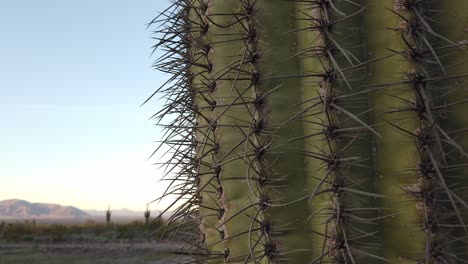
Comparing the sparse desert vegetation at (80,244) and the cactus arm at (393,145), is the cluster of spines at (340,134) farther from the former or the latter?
the sparse desert vegetation at (80,244)

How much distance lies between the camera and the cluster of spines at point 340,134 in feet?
4.34

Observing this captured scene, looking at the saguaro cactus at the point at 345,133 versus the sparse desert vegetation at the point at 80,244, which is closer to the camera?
the saguaro cactus at the point at 345,133

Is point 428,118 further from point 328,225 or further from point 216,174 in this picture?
point 216,174

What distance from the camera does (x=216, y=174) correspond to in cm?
156

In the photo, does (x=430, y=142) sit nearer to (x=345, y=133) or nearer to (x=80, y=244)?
(x=345, y=133)

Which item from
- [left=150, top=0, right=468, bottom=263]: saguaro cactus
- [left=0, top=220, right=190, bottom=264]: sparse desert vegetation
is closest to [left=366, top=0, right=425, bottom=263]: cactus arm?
[left=150, top=0, right=468, bottom=263]: saguaro cactus

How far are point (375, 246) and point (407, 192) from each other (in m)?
0.16

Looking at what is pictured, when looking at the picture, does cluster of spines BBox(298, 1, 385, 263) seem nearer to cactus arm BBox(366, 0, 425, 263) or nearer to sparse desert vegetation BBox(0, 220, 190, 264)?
cactus arm BBox(366, 0, 425, 263)

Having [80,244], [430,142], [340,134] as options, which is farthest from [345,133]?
[80,244]

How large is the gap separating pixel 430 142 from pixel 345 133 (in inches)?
7.9

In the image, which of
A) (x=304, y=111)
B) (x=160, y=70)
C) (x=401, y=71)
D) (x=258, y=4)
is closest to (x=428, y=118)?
(x=401, y=71)

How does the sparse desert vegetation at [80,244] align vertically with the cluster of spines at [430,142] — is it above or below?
below

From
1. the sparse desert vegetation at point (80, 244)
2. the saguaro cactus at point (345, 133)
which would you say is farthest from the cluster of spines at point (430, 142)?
the sparse desert vegetation at point (80, 244)

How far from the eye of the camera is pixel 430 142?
132cm
